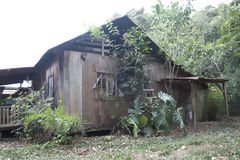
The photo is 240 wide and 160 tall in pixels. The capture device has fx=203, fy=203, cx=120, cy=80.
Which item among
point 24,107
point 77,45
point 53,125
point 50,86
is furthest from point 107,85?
point 24,107

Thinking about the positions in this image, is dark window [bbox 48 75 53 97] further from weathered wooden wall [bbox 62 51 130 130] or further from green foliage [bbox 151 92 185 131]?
green foliage [bbox 151 92 185 131]

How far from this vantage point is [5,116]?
8016mm

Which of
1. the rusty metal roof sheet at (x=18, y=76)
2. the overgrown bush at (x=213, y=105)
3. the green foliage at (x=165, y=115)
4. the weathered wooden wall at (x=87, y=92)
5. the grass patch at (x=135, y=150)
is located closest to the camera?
the grass patch at (x=135, y=150)

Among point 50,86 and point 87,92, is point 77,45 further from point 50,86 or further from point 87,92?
point 50,86

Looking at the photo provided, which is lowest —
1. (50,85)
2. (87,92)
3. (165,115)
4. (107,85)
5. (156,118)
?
(156,118)

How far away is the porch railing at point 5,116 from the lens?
25.1 feet

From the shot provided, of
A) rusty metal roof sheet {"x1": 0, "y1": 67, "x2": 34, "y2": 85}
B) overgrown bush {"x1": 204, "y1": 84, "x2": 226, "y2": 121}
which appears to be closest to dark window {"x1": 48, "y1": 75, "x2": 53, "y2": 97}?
rusty metal roof sheet {"x1": 0, "y1": 67, "x2": 34, "y2": 85}

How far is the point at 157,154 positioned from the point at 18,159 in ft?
10.4

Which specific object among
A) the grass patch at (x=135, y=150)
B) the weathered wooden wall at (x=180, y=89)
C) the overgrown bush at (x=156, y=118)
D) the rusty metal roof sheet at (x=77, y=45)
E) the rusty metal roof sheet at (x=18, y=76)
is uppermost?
the rusty metal roof sheet at (x=77, y=45)

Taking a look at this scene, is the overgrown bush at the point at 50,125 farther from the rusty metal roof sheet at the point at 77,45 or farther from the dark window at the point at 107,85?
the rusty metal roof sheet at the point at 77,45

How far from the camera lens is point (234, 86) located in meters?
12.2

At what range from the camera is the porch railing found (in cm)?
765

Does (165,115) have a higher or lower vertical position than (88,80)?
lower

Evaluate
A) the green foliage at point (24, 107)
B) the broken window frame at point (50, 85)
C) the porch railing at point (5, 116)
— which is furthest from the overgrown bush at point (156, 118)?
the porch railing at point (5, 116)
